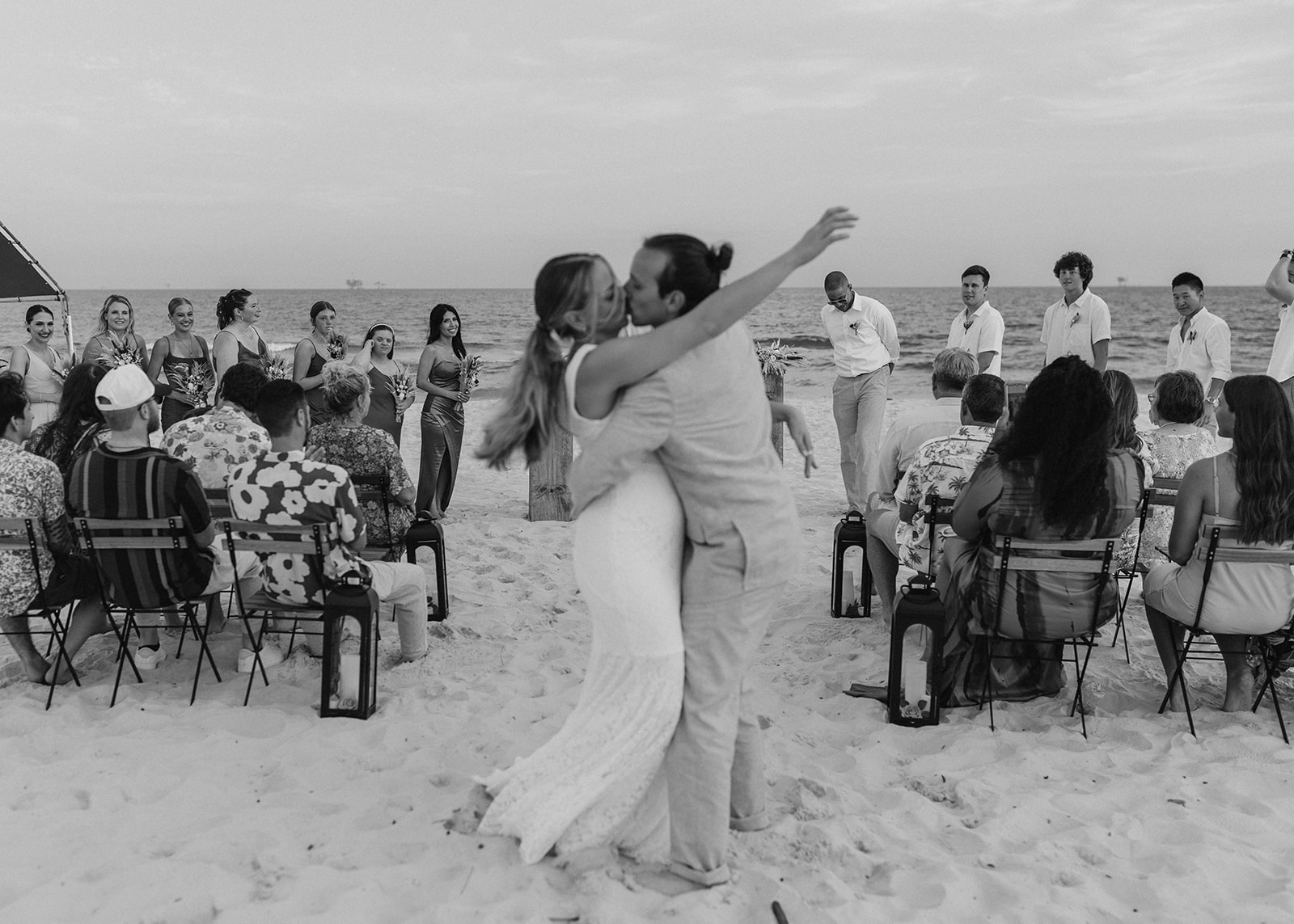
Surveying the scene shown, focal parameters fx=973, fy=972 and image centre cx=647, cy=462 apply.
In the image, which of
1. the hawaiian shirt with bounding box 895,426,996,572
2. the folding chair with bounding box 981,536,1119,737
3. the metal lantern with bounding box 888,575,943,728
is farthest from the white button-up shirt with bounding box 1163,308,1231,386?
the metal lantern with bounding box 888,575,943,728

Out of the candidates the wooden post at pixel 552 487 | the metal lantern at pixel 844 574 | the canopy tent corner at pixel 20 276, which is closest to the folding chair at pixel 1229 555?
the metal lantern at pixel 844 574

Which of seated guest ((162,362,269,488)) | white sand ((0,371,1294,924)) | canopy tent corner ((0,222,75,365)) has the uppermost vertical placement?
canopy tent corner ((0,222,75,365))

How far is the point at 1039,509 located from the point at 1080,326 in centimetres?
402

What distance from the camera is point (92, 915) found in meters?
2.65

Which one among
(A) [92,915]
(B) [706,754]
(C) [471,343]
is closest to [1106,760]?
(B) [706,754]

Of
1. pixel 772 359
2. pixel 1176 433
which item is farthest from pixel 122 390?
pixel 772 359

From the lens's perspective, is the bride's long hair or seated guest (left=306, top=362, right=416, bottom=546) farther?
seated guest (left=306, top=362, right=416, bottom=546)

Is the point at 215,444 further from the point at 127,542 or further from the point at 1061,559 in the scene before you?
the point at 1061,559

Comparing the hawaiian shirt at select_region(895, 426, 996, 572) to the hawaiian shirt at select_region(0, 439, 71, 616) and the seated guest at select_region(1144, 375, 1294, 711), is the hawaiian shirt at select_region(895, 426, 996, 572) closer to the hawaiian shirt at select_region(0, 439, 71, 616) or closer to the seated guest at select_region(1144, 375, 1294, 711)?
the seated guest at select_region(1144, 375, 1294, 711)

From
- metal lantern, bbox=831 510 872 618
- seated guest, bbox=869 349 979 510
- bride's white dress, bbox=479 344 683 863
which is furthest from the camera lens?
metal lantern, bbox=831 510 872 618

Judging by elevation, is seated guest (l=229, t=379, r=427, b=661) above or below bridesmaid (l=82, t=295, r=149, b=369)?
below

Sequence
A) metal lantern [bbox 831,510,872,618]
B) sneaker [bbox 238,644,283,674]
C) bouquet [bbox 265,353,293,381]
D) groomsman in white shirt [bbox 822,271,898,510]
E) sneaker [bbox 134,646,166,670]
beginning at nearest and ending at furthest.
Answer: sneaker [bbox 238,644,283,674], sneaker [bbox 134,646,166,670], metal lantern [bbox 831,510,872,618], bouquet [bbox 265,353,293,381], groomsman in white shirt [bbox 822,271,898,510]

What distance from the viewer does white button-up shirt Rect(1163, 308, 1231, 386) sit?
698 cm

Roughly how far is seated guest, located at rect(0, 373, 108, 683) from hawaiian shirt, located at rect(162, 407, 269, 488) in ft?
2.00
